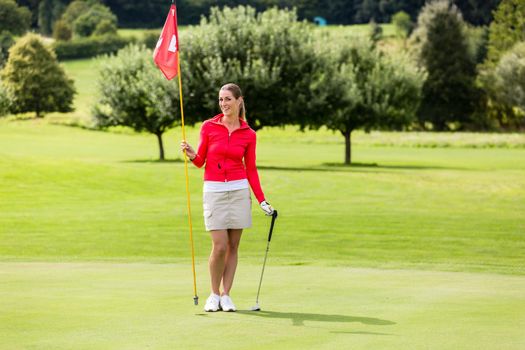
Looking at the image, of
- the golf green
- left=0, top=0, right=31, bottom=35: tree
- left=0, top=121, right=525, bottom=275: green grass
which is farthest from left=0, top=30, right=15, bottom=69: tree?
the golf green

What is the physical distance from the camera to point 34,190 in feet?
135

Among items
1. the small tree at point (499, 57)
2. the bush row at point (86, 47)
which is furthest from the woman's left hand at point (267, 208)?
the bush row at point (86, 47)

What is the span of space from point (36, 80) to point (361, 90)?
193ft

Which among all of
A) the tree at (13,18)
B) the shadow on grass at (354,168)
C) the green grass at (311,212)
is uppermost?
the tree at (13,18)

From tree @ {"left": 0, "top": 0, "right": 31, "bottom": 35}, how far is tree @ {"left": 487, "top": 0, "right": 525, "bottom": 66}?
9309 cm

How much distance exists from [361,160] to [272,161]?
701 centimetres

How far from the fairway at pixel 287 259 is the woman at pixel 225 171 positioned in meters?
0.82

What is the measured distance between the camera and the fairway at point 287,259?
8.77 metres

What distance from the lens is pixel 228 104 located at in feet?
33.9

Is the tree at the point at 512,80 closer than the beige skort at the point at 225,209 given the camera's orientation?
No

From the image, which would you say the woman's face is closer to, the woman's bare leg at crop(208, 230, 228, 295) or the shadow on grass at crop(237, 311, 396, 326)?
the woman's bare leg at crop(208, 230, 228, 295)

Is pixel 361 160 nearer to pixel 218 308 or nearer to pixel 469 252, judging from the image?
pixel 469 252

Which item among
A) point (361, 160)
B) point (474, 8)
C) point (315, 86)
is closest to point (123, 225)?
point (315, 86)

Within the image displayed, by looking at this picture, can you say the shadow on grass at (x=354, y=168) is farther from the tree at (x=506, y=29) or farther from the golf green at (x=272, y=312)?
the tree at (x=506, y=29)
